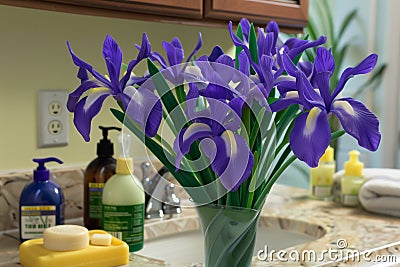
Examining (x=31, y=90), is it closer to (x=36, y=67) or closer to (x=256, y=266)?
(x=36, y=67)

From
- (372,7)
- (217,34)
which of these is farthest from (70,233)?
(372,7)

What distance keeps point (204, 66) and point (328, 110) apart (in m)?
0.16

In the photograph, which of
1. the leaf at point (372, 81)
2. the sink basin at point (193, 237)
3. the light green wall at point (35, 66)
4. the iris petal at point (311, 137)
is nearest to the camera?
the iris petal at point (311, 137)

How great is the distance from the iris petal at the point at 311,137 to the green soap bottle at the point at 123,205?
0.54 metres

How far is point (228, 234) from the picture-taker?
0.87 metres

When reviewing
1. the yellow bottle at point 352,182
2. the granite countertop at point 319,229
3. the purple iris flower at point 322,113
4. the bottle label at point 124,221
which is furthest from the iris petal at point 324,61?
the yellow bottle at point 352,182

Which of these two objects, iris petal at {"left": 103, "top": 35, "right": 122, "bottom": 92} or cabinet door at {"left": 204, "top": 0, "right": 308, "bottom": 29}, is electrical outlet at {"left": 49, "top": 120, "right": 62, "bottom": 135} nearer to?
cabinet door at {"left": 204, "top": 0, "right": 308, "bottom": 29}

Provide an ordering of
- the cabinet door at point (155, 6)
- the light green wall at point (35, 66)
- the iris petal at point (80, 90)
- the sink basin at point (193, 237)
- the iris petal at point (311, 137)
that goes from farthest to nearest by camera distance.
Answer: the sink basin at point (193, 237) < the light green wall at point (35, 66) < the cabinet door at point (155, 6) < the iris petal at point (80, 90) < the iris petal at point (311, 137)

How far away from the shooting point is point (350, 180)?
1.62m

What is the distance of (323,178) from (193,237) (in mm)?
421

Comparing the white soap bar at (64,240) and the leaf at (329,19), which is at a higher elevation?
the leaf at (329,19)

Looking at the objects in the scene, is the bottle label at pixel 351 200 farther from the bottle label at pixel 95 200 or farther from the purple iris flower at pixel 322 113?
the purple iris flower at pixel 322 113

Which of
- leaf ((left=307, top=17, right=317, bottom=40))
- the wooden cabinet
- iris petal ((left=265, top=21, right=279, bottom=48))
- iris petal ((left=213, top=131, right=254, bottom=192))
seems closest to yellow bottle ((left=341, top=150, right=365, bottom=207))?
the wooden cabinet

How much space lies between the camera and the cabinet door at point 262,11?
4.32 feet
